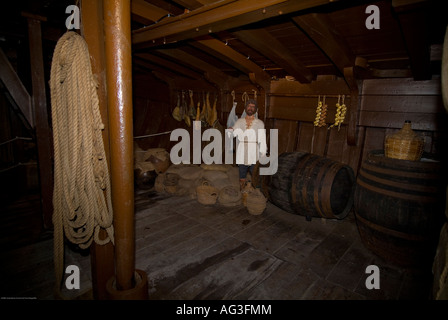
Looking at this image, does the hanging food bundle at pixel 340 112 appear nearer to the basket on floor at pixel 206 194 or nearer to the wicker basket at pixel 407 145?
the wicker basket at pixel 407 145

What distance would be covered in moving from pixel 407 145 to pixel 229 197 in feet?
9.52

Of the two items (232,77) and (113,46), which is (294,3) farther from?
(232,77)

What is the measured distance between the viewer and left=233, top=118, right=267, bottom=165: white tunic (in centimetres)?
493

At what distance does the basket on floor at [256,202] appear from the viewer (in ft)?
14.3

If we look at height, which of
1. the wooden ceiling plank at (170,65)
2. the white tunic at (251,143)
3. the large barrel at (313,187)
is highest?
the wooden ceiling plank at (170,65)

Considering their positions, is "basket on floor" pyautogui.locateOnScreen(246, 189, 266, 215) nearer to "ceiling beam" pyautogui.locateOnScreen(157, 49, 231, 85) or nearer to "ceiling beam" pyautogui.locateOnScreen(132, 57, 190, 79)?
"ceiling beam" pyautogui.locateOnScreen(157, 49, 231, 85)

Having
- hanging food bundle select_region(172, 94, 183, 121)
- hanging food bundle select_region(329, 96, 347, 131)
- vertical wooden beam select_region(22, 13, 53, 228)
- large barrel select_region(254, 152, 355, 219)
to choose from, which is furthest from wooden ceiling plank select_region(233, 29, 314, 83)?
hanging food bundle select_region(172, 94, 183, 121)

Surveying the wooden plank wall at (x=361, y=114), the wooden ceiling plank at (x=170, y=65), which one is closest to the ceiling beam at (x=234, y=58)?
the wooden plank wall at (x=361, y=114)

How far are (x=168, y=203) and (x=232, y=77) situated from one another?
3387mm

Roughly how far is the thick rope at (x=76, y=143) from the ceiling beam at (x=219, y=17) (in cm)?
137

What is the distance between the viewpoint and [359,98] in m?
4.33

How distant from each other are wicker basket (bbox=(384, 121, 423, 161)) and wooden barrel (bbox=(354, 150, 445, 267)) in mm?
175

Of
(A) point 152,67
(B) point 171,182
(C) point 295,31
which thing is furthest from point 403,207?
(A) point 152,67

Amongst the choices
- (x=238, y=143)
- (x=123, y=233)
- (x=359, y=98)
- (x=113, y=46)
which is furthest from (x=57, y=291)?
(x=359, y=98)
